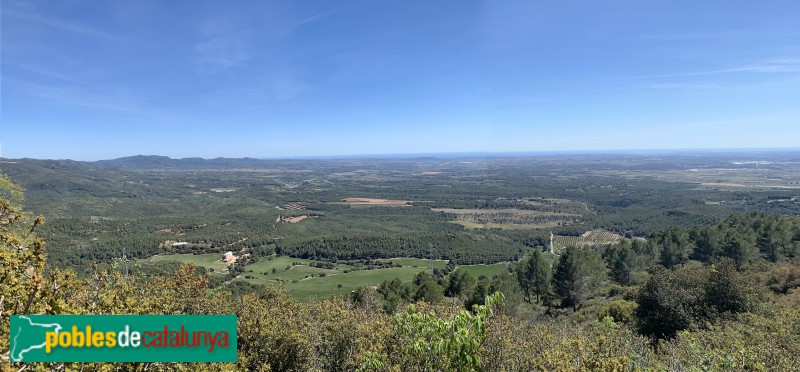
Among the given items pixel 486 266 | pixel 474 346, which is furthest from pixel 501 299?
pixel 486 266

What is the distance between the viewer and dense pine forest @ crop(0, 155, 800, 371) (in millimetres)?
6836

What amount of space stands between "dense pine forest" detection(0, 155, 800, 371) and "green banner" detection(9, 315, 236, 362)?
0.62 feet

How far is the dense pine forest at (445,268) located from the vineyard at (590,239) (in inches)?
82.9

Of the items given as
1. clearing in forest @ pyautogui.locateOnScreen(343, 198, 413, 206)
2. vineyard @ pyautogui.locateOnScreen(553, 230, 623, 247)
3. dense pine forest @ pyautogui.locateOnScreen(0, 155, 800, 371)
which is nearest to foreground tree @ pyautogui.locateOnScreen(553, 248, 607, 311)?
dense pine forest @ pyautogui.locateOnScreen(0, 155, 800, 371)

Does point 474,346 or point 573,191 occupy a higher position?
point 474,346

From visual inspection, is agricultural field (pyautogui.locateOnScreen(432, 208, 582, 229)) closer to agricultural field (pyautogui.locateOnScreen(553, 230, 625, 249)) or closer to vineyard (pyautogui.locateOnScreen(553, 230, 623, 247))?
vineyard (pyautogui.locateOnScreen(553, 230, 623, 247))

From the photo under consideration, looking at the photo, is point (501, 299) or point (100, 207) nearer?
point (501, 299)

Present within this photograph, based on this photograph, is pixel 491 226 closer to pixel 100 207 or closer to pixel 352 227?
pixel 352 227

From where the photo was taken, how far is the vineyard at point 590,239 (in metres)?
80.8

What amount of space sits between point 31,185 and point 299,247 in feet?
466

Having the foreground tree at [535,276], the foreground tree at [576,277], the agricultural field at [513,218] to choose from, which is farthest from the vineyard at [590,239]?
the foreground tree at [576,277]

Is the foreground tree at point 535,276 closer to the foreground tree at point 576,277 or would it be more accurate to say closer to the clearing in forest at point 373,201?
the foreground tree at point 576,277

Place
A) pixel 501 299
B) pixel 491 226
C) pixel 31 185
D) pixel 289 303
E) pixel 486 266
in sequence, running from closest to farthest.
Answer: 1. pixel 501 299
2. pixel 289 303
3. pixel 486 266
4. pixel 491 226
5. pixel 31 185

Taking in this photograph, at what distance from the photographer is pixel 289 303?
49.4 ft
